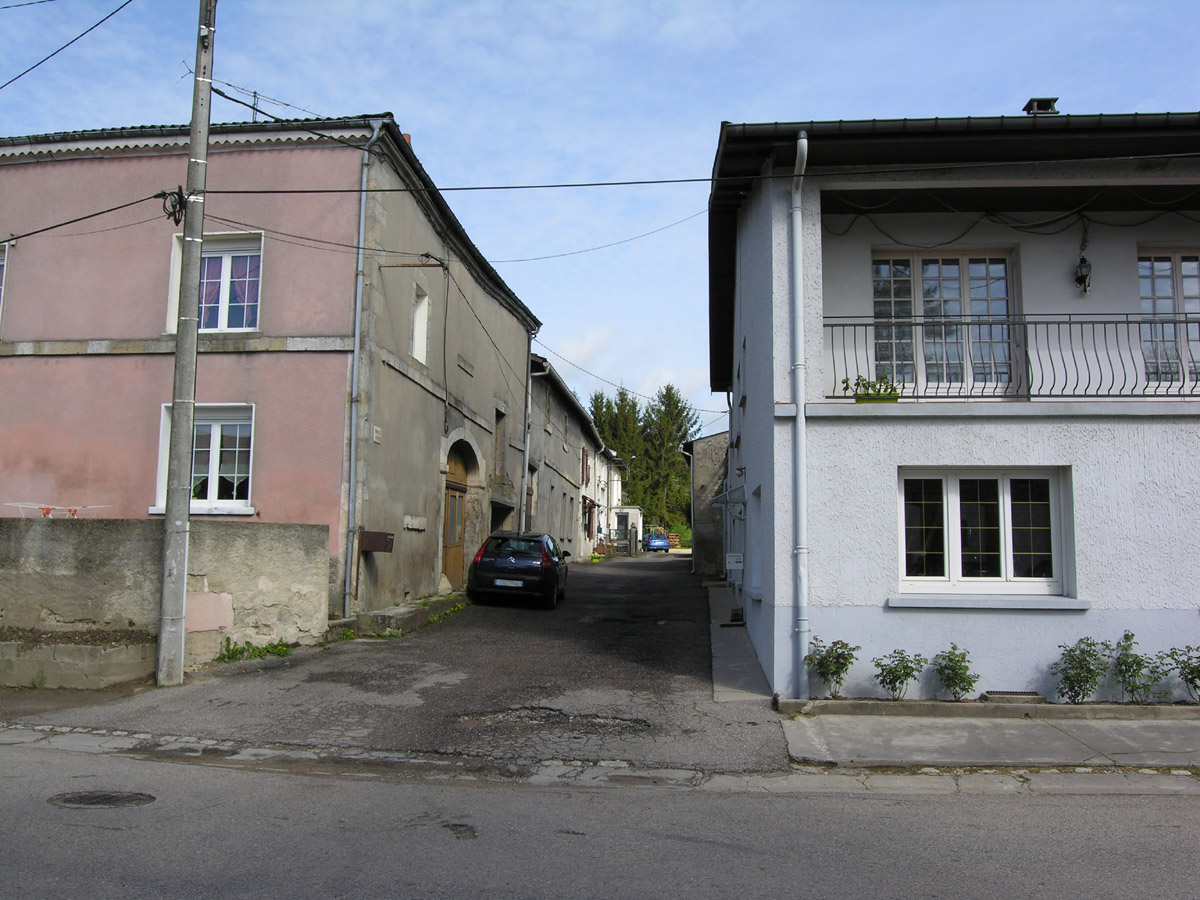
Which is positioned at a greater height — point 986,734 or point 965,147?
point 965,147

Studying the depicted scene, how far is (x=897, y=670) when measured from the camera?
7.96 m

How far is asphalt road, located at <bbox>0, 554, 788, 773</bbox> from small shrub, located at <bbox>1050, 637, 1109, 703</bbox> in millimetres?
2676

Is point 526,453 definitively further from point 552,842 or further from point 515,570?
point 552,842

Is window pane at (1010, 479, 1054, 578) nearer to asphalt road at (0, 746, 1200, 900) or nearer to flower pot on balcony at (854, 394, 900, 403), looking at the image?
flower pot on balcony at (854, 394, 900, 403)

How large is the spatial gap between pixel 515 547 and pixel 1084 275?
10457 mm

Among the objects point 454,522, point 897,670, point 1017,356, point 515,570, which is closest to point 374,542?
point 515,570

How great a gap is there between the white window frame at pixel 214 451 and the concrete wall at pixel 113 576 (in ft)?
7.98

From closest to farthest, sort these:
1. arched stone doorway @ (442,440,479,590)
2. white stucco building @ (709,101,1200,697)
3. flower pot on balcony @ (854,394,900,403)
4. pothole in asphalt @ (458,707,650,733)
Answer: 1. pothole in asphalt @ (458,707,650,733)
2. white stucco building @ (709,101,1200,697)
3. flower pot on balcony @ (854,394,900,403)
4. arched stone doorway @ (442,440,479,590)

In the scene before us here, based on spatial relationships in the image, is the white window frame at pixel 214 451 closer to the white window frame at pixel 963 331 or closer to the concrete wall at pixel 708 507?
the white window frame at pixel 963 331

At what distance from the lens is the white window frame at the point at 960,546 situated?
850 cm

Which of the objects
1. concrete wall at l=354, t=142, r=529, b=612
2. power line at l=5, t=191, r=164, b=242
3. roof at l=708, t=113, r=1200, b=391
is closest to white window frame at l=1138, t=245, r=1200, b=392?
roof at l=708, t=113, r=1200, b=391

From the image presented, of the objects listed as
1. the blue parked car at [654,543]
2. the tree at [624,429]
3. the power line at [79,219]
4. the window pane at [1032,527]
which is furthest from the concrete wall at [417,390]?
the tree at [624,429]

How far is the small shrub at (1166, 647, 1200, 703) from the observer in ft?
25.8

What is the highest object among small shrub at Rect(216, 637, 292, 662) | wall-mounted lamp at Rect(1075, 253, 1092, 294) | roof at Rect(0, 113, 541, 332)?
roof at Rect(0, 113, 541, 332)
